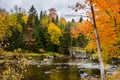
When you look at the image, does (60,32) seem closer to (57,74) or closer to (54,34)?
(54,34)

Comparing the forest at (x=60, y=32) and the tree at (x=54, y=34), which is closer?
the forest at (x=60, y=32)

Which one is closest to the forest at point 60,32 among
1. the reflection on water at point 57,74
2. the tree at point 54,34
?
the tree at point 54,34

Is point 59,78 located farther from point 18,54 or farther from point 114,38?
point 18,54

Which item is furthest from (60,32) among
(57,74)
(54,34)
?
(57,74)

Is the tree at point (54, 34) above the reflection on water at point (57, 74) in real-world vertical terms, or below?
above

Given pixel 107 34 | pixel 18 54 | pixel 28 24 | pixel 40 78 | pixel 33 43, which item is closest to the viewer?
pixel 18 54

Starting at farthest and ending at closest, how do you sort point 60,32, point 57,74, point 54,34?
point 60,32, point 54,34, point 57,74

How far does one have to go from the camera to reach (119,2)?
72.5 ft

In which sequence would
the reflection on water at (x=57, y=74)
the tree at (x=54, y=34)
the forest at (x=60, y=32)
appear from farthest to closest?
the tree at (x=54, y=34)
the reflection on water at (x=57, y=74)
the forest at (x=60, y=32)

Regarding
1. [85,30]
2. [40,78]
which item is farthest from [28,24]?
[85,30]

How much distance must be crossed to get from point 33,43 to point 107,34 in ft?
258

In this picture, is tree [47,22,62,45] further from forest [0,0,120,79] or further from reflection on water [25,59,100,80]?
reflection on water [25,59,100,80]

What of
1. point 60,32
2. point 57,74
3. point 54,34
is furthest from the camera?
point 60,32

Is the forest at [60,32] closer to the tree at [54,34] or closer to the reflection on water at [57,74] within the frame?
the tree at [54,34]
